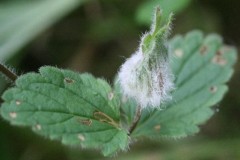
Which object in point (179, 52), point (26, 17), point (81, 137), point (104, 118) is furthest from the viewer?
point (26, 17)

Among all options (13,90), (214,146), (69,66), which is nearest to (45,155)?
(69,66)

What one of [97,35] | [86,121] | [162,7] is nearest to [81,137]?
[86,121]

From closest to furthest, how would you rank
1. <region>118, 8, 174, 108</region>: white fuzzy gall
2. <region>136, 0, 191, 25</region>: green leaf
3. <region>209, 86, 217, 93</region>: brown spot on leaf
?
<region>118, 8, 174, 108</region>: white fuzzy gall, <region>209, 86, 217, 93</region>: brown spot on leaf, <region>136, 0, 191, 25</region>: green leaf

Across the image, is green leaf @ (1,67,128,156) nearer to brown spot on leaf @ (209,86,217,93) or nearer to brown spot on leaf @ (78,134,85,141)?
brown spot on leaf @ (78,134,85,141)

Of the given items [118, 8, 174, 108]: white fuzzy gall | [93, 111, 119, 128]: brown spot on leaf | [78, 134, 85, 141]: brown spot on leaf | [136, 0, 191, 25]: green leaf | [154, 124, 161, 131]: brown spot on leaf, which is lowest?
[78, 134, 85, 141]: brown spot on leaf

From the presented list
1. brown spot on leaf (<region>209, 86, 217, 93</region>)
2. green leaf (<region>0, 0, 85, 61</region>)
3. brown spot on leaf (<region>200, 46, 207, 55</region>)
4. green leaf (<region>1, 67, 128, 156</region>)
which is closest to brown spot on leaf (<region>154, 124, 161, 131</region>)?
green leaf (<region>1, 67, 128, 156</region>)

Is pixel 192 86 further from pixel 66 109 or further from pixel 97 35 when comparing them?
pixel 97 35

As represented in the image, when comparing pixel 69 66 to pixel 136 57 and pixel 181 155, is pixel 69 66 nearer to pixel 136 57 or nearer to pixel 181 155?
pixel 181 155
